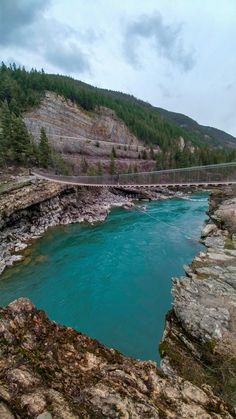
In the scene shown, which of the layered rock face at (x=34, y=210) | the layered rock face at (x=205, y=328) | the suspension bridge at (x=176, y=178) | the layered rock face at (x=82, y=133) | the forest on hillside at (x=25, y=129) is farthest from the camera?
the layered rock face at (x=82, y=133)

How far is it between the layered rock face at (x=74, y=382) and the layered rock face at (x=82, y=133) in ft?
165

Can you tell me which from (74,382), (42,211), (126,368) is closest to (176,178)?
(42,211)

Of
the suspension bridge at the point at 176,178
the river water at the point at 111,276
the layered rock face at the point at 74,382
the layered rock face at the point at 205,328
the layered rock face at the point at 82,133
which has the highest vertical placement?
the layered rock face at the point at 82,133

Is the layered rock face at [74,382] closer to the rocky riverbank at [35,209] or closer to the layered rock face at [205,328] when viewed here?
the layered rock face at [205,328]

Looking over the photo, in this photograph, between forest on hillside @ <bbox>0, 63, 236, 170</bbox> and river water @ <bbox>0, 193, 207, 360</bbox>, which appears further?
forest on hillside @ <bbox>0, 63, 236, 170</bbox>

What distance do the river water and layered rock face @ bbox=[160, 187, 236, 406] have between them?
10.8 ft

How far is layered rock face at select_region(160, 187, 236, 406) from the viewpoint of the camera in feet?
20.7

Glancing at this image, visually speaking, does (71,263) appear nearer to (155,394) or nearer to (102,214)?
(102,214)

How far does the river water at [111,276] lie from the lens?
12.5m

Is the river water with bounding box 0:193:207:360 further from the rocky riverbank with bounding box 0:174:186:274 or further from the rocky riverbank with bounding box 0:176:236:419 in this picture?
the rocky riverbank with bounding box 0:176:236:419

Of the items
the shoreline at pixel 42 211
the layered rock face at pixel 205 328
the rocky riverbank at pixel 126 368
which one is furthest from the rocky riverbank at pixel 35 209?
the rocky riverbank at pixel 126 368

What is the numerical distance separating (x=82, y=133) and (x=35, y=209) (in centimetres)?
4114

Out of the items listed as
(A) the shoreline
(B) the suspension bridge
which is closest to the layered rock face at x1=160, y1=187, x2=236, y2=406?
(A) the shoreline

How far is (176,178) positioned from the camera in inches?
1156
